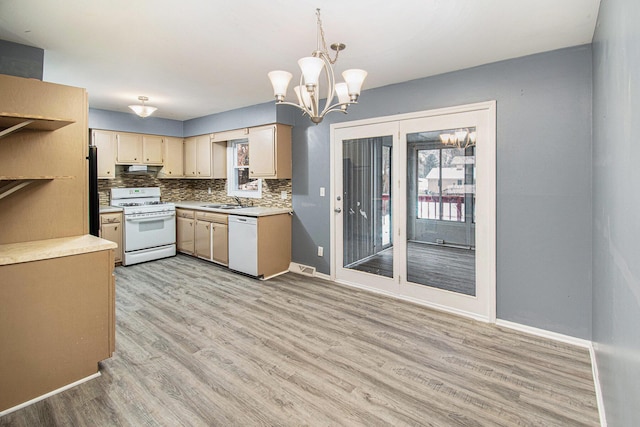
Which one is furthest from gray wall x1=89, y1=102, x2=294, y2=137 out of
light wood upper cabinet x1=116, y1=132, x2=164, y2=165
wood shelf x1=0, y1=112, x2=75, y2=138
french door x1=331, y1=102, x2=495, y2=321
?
wood shelf x1=0, y1=112, x2=75, y2=138

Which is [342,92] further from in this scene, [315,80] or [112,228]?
[112,228]

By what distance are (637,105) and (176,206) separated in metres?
5.75

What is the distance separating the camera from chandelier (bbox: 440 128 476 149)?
3.15m

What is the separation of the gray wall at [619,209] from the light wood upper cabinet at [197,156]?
507cm

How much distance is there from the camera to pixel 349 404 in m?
1.96

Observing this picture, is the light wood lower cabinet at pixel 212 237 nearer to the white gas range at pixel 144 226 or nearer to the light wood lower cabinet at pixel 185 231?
the light wood lower cabinet at pixel 185 231

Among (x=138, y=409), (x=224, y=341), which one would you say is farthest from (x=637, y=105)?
(x=224, y=341)

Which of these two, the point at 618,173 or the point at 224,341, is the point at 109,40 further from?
the point at 618,173

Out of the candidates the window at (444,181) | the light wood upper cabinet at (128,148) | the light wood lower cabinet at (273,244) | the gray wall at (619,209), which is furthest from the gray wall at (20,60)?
the gray wall at (619,209)

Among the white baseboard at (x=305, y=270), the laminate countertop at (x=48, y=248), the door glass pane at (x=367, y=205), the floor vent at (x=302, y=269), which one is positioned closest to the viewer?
the laminate countertop at (x=48, y=248)

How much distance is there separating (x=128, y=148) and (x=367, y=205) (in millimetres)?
4020

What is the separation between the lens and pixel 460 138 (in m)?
3.22

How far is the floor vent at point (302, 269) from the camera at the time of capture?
453 centimetres

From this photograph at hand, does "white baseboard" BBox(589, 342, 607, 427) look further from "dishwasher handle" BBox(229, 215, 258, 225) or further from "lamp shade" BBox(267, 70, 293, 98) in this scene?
"dishwasher handle" BBox(229, 215, 258, 225)
